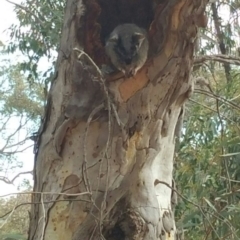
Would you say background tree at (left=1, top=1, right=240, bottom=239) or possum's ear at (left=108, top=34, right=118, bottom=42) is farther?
background tree at (left=1, top=1, right=240, bottom=239)

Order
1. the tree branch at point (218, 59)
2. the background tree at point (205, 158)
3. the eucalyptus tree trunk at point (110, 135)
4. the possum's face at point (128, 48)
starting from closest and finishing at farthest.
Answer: the eucalyptus tree trunk at point (110, 135) < the possum's face at point (128, 48) < the tree branch at point (218, 59) < the background tree at point (205, 158)

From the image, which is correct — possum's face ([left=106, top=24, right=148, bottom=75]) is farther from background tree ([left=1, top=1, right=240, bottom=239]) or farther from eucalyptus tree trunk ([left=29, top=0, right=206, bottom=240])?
background tree ([left=1, top=1, right=240, bottom=239])

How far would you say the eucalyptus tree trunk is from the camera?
149cm

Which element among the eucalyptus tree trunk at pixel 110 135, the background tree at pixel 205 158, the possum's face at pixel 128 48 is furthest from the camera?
the background tree at pixel 205 158

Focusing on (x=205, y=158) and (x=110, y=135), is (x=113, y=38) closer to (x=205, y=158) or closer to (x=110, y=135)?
(x=110, y=135)

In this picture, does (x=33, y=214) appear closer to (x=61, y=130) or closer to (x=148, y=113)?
(x=61, y=130)

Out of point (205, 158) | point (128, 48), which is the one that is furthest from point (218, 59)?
point (205, 158)

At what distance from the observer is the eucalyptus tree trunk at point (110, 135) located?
4.89 ft

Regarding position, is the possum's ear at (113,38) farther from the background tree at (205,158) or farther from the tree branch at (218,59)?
the background tree at (205,158)

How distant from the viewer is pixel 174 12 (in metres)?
1.62

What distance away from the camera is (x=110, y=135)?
1.55m

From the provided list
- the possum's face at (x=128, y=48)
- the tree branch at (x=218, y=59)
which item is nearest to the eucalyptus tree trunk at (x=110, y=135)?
the possum's face at (x=128, y=48)

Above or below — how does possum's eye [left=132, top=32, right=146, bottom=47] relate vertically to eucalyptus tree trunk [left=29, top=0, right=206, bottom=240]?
above

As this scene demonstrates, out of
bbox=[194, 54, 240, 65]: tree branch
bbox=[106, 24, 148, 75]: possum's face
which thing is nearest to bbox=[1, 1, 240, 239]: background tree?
bbox=[194, 54, 240, 65]: tree branch
